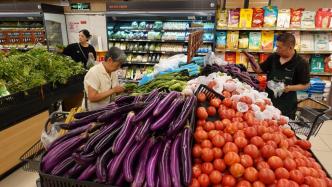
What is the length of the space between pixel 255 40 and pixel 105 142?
17.6 feet

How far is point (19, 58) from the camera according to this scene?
3961 mm

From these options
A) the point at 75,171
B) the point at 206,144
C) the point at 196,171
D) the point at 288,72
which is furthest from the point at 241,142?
the point at 288,72

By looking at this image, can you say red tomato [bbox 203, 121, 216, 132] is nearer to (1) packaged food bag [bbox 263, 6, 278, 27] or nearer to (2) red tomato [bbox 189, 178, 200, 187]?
(2) red tomato [bbox 189, 178, 200, 187]

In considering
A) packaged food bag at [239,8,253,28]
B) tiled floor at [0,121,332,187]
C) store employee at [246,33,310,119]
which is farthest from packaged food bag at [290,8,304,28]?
store employee at [246,33,310,119]

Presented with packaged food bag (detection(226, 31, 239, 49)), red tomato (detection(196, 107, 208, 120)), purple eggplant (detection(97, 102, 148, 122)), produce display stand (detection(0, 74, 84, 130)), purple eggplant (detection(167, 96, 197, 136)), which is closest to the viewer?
purple eggplant (detection(167, 96, 197, 136))

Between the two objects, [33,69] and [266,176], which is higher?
[33,69]

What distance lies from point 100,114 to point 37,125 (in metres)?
2.70

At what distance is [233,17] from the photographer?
5809mm

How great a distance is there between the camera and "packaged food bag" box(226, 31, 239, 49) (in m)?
5.93

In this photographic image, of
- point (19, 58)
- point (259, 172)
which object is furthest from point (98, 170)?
point (19, 58)

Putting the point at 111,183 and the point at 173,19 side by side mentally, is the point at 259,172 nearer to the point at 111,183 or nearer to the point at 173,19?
the point at 111,183

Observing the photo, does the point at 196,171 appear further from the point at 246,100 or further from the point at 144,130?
the point at 246,100

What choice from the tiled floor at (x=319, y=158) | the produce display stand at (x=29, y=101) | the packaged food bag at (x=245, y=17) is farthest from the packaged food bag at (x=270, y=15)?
the produce display stand at (x=29, y=101)

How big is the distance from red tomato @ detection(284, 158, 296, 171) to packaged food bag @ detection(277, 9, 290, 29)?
5.07 meters
